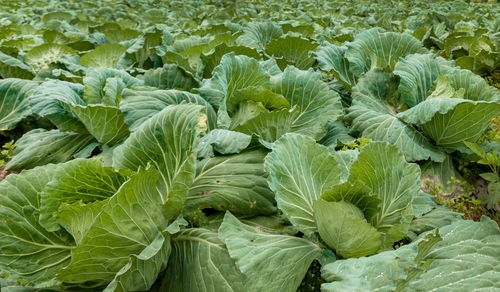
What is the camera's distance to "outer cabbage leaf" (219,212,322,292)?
1.80 meters

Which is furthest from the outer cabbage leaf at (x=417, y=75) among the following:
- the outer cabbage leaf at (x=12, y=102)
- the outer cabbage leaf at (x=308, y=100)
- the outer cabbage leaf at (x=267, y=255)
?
the outer cabbage leaf at (x=12, y=102)

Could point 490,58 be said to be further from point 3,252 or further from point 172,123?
point 3,252

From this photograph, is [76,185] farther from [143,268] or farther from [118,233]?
[143,268]

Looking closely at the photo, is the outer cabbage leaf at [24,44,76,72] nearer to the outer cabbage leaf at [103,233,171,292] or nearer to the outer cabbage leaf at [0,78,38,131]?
the outer cabbage leaf at [0,78,38,131]

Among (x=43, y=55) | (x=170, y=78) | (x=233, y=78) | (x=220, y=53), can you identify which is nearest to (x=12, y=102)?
(x=43, y=55)

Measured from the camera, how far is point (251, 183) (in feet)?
7.91

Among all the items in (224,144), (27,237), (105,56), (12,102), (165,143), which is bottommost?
(12,102)

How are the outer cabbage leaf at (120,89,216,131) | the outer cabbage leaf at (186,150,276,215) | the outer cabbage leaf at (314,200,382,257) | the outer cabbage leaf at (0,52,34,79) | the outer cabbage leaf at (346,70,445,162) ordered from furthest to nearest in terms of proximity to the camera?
the outer cabbage leaf at (0,52,34,79)
the outer cabbage leaf at (346,70,445,162)
the outer cabbage leaf at (120,89,216,131)
the outer cabbage leaf at (186,150,276,215)
the outer cabbage leaf at (314,200,382,257)

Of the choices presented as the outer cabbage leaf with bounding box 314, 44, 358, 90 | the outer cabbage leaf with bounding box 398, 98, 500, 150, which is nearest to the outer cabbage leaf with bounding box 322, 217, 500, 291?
the outer cabbage leaf with bounding box 398, 98, 500, 150

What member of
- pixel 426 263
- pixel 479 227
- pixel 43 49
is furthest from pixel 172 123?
pixel 43 49

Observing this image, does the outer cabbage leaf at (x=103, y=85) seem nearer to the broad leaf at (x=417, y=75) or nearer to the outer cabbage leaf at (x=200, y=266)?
the outer cabbage leaf at (x=200, y=266)

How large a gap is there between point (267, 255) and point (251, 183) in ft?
2.02

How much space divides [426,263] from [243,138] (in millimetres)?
1275

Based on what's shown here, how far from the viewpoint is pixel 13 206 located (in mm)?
1954
